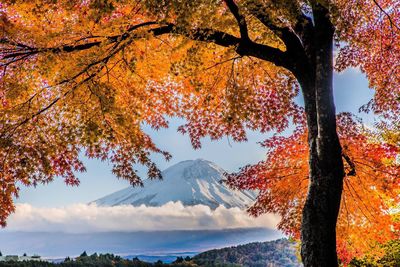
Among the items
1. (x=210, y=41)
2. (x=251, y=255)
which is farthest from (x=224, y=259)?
(x=210, y=41)

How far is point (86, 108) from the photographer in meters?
7.09

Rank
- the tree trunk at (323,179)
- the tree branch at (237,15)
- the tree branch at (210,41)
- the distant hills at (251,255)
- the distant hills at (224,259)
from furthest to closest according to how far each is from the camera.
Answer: the distant hills at (251,255)
the distant hills at (224,259)
the tree branch at (210,41)
the tree branch at (237,15)
the tree trunk at (323,179)

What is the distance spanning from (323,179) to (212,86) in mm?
4541

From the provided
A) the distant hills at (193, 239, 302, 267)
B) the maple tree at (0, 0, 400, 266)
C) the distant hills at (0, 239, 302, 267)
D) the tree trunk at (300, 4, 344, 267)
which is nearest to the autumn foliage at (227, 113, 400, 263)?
the maple tree at (0, 0, 400, 266)

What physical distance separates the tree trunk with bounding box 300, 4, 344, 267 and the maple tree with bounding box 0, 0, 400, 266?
0.05ft

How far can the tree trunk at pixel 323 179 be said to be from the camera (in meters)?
5.41

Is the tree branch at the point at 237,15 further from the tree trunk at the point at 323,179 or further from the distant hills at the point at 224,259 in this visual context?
the distant hills at the point at 224,259

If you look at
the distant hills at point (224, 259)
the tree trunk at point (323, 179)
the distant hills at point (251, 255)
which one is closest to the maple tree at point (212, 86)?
the tree trunk at point (323, 179)

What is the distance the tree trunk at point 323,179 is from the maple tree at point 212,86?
0.05ft

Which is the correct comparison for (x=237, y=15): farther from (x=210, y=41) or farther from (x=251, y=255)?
(x=251, y=255)

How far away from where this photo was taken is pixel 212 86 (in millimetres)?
9453

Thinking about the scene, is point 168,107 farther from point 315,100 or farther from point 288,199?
point 315,100

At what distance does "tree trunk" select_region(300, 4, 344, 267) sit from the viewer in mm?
5406

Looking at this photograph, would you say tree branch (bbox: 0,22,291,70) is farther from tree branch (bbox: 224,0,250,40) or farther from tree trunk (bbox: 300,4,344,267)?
tree trunk (bbox: 300,4,344,267)
